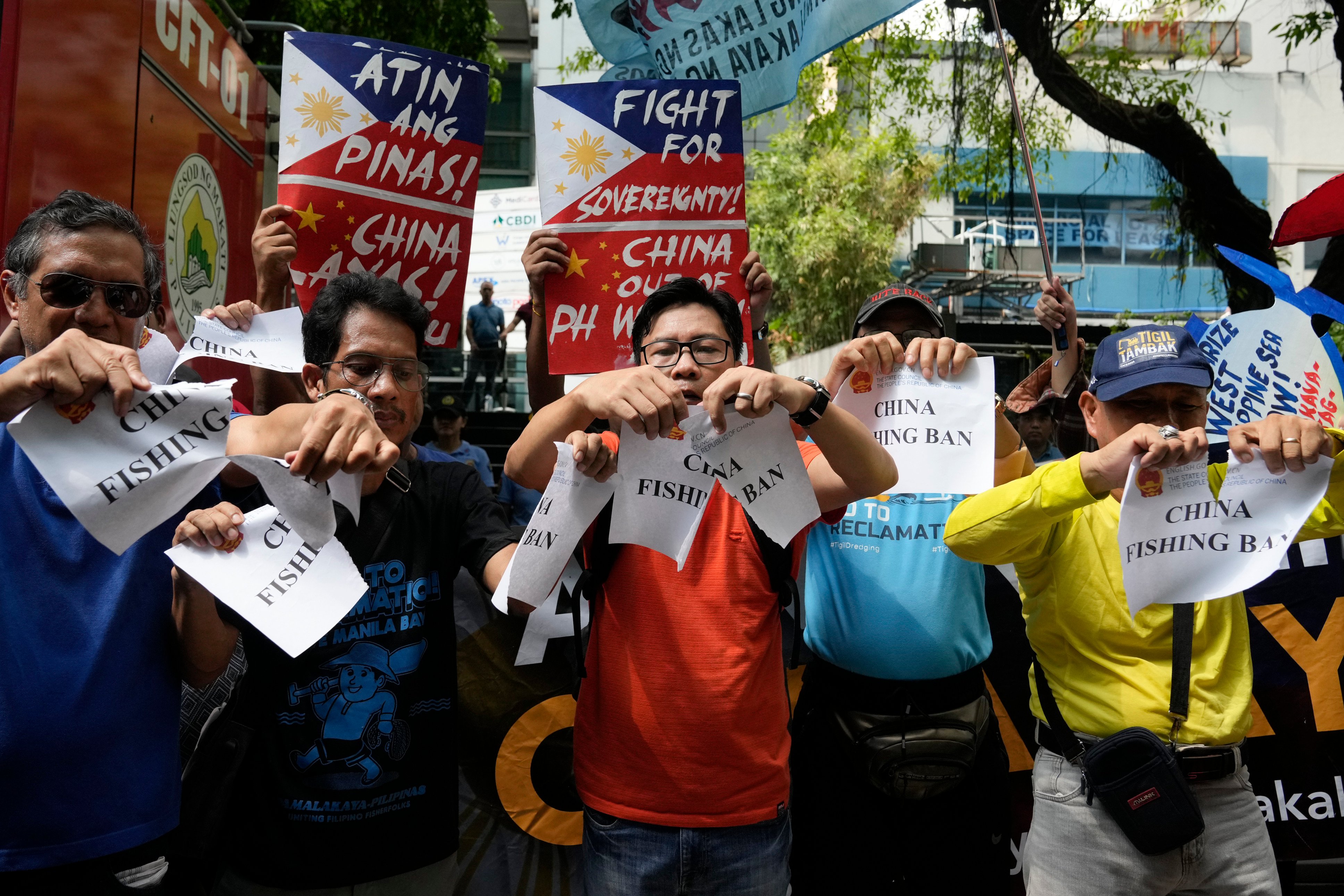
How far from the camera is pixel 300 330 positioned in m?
2.83

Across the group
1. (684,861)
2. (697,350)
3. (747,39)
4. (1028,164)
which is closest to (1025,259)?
(747,39)

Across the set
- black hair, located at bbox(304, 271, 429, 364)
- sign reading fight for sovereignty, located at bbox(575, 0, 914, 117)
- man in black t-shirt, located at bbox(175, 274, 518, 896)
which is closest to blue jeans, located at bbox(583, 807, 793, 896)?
man in black t-shirt, located at bbox(175, 274, 518, 896)

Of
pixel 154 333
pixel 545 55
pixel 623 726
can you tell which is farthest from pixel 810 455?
pixel 545 55

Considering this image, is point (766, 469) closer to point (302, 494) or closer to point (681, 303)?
point (681, 303)

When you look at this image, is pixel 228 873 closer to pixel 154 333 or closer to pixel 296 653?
pixel 296 653

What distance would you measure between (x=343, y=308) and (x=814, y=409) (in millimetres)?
1186

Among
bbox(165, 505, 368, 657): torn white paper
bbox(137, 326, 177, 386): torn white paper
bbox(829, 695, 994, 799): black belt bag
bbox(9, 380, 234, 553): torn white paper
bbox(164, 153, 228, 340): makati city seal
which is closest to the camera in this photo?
bbox(9, 380, 234, 553): torn white paper

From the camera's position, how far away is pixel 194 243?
13.9ft

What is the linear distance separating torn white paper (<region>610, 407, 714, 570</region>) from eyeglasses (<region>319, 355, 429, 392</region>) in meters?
0.63

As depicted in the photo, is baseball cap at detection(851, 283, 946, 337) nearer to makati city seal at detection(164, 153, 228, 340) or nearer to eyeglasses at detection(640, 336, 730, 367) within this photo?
eyeglasses at detection(640, 336, 730, 367)

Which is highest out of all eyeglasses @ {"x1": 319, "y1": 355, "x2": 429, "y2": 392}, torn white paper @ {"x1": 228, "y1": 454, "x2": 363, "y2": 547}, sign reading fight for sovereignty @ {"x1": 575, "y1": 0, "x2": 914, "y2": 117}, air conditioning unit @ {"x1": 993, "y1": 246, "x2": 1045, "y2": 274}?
air conditioning unit @ {"x1": 993, "y1": 246, "x2": 1045, "y2": 274}

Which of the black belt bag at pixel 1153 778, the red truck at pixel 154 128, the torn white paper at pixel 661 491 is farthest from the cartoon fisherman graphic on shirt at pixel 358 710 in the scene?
the black belt bag at pixel 1153 778

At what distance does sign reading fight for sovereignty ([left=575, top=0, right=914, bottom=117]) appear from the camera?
4109mm

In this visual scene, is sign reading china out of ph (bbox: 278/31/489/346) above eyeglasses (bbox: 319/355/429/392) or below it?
above
